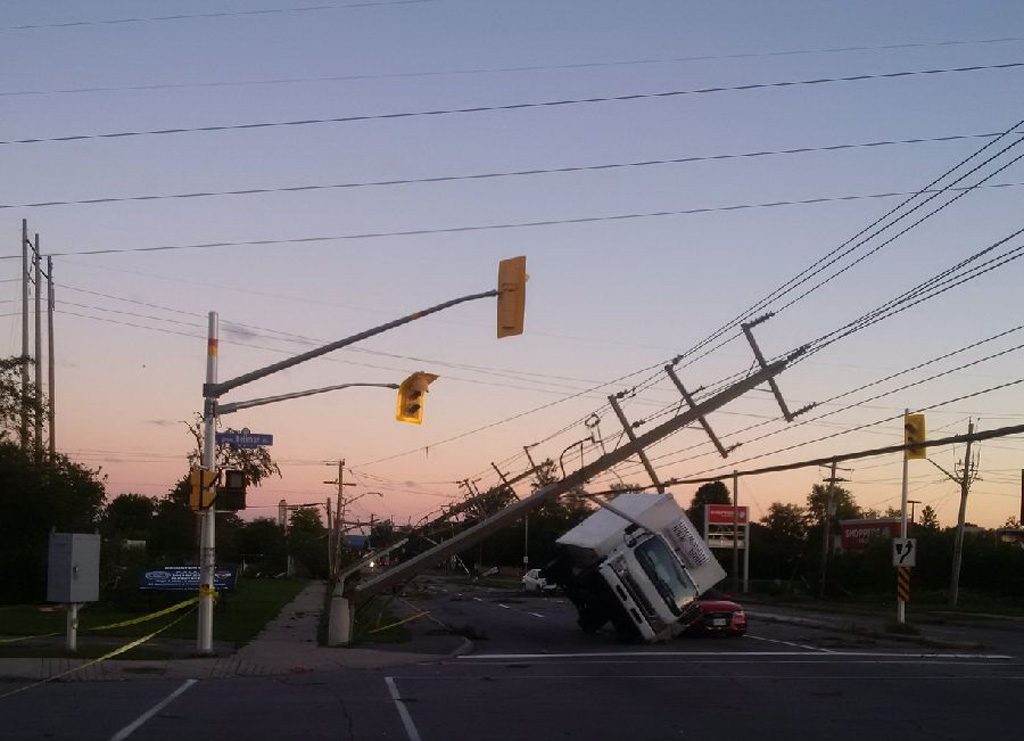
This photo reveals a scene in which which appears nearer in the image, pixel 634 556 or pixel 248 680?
pixel 248 680

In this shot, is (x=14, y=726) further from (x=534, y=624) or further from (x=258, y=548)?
(x=258, y=548)

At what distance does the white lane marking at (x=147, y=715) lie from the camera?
13778mm

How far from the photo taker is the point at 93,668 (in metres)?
21.8

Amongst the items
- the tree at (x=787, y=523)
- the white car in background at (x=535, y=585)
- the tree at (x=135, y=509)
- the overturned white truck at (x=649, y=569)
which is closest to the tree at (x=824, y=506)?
the tree at (x=787, y=523)

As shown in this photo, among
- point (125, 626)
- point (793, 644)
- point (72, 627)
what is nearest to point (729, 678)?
point (793, 644)

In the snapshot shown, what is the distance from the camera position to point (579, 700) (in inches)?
693

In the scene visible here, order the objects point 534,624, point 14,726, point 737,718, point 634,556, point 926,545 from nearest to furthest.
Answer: point 14,726, point 737,718, point 634,556, point 534,624, point 926,545

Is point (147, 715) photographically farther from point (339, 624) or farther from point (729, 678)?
point (339, 624)

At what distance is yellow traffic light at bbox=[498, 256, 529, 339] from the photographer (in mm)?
18375

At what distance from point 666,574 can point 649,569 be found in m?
0.58

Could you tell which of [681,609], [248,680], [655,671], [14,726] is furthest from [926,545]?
[14,726]

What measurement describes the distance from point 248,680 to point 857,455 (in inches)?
421

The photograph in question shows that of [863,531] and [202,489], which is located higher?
[202,489]

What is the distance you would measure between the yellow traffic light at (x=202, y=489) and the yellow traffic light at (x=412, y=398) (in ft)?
14.9
